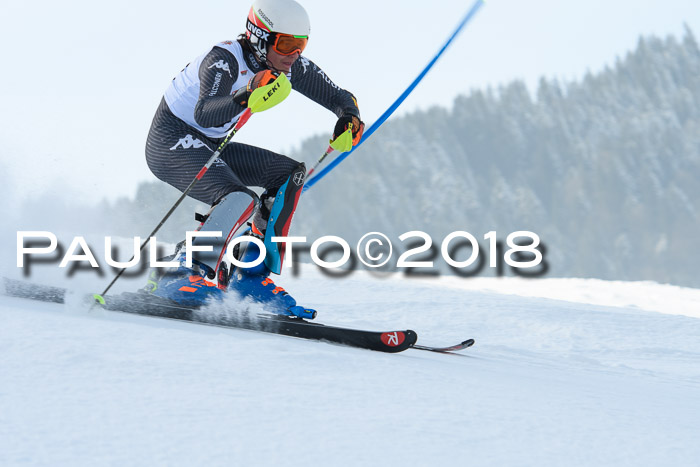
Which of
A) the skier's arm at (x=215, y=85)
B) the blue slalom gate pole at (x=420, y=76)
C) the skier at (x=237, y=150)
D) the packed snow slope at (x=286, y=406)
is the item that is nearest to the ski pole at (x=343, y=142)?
the skier at (x=237, y=150)

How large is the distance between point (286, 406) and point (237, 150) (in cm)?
229

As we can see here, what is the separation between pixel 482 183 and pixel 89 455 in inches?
3926

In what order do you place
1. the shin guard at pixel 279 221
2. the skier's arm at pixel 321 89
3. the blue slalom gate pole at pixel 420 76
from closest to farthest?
the shin guard at pixel 279 221
the skier's arm at pixel 321 89
the blue slalom gate pole at pixel 420 76

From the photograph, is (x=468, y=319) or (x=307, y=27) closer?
(x=307, y=27)

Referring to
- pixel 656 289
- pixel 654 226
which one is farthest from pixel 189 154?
pixel 654 226

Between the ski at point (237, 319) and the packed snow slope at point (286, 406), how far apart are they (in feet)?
0.66

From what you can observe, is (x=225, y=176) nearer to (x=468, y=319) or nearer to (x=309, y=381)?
(x=309, y=381)

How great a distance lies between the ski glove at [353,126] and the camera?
388 cm

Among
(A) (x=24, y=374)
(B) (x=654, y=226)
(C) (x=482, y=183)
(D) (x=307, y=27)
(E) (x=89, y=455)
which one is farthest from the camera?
(C) (x=482, y=183)

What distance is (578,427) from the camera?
A: 2.04m

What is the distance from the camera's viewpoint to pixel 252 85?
335 centimetres

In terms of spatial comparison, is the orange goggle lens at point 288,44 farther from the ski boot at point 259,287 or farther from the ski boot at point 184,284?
the ski boot at point 184,284

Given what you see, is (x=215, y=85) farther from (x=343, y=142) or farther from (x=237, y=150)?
(x=343, y=142)

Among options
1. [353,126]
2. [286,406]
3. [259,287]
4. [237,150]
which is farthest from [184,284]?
[286,406]
